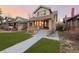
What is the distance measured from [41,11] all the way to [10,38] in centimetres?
64

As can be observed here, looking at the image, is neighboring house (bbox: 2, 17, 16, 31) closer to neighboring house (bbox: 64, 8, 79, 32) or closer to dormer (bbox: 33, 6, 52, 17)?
dormer (bbox: 33, 6, 52, 17)

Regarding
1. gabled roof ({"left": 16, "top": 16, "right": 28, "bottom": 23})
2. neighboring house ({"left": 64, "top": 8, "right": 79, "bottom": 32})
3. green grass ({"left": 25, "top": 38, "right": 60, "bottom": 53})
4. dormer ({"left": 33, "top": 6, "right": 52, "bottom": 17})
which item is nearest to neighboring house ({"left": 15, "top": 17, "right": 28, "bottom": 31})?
gabled roof ({"left": 16, "top": 16, "right": 28, "bottom": 23})

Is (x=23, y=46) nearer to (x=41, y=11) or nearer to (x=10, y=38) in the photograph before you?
(x=10, y=38)

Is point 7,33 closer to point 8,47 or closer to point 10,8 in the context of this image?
point 8,47

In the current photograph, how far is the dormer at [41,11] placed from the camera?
2588mm

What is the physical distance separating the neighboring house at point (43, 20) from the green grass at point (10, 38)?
15 centimetres

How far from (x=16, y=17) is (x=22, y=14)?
0.35 feet

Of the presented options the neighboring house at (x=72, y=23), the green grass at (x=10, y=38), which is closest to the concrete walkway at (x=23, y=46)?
the green grass at (x=10, y=38)

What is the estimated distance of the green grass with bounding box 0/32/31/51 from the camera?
2521 millimetres

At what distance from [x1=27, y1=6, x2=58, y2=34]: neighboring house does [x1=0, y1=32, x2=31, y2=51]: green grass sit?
15 centimetres

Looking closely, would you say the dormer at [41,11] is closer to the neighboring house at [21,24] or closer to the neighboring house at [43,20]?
the neighboring house at [43,20]

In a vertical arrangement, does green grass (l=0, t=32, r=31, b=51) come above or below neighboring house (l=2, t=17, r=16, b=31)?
below

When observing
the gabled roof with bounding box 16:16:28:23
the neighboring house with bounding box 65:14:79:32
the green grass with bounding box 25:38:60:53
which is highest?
the gabled roof with bounding box 16:16:28:23
